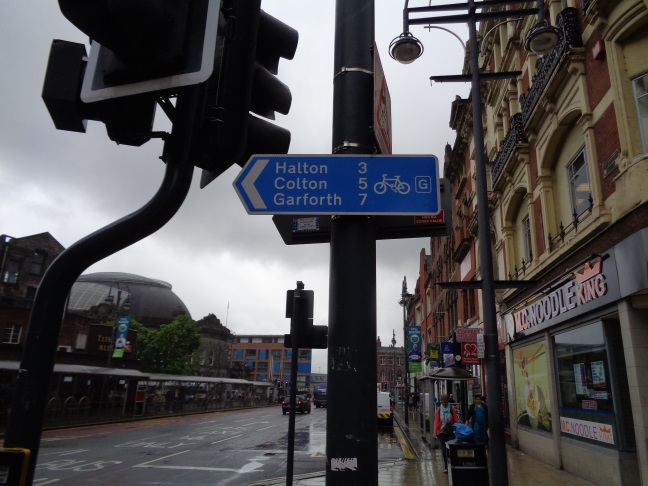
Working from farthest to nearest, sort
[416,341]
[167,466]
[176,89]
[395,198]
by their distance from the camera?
1. [416,341]
2. [167,466]
3. [395,198]
4. [176,89]

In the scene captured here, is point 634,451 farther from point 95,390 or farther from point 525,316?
point 95,390

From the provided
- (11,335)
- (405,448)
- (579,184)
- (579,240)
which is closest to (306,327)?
(579,240)

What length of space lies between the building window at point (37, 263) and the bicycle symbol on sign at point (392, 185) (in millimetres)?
51872

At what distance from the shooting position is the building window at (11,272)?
4566 cm

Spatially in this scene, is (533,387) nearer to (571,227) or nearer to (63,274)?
(571,227)

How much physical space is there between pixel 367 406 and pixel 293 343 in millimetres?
5442

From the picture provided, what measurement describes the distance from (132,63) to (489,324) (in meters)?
7.42

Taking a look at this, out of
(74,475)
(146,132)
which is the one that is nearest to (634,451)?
(146,132)

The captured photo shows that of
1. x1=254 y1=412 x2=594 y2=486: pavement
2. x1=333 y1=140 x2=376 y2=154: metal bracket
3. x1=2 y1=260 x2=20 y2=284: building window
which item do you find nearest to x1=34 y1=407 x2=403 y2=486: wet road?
x1=254 y1=412 x2=594 y2=486: pavement

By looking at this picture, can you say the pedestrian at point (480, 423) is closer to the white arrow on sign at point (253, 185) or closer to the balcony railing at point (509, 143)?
the balcony railing at point (509, 143)

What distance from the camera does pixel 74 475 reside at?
12195 mm

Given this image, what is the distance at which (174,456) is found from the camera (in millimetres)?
16203

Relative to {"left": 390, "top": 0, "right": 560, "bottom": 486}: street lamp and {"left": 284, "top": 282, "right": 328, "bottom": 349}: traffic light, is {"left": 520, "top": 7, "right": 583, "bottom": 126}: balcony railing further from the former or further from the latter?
{"left": 284, "top": 282, "right": 328, "bottom": 349}: traffic light

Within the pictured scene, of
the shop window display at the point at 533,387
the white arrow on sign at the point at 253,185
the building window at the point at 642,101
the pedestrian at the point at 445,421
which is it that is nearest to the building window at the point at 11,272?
the pedestrian at the point at 445,421
